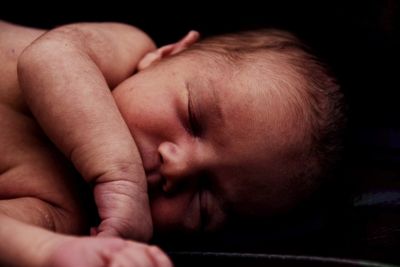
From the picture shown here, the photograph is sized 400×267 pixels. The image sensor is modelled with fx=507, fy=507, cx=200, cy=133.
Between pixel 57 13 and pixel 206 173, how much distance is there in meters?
0.77

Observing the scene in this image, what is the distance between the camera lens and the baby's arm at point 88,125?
85 cm

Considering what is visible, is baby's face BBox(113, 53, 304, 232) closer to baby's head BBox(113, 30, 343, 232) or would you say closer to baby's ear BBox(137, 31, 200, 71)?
baby's head BBox(113, 30, 343, 232)

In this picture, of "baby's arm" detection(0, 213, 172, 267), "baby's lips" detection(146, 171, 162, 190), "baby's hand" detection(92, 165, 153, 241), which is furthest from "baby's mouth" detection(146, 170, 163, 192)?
"baby's arm" detection(0, 213, 172, 267)

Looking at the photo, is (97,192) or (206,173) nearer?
(97,192)

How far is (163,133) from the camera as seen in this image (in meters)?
1.02

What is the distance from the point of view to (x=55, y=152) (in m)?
1.05

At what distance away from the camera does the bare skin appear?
68 cm

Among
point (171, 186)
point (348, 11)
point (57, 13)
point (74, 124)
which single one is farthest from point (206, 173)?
point (57, 13)

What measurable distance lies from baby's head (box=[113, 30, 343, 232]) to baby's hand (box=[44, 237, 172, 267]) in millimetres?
323

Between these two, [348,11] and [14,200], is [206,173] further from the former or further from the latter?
[348,11]

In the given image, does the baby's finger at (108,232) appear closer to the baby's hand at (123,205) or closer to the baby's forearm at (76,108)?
the baby's hand at (123,205)

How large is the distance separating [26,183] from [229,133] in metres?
0.41

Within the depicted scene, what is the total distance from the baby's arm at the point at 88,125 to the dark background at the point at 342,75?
0.22 m

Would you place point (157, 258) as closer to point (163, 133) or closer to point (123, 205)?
point (123, 205)
